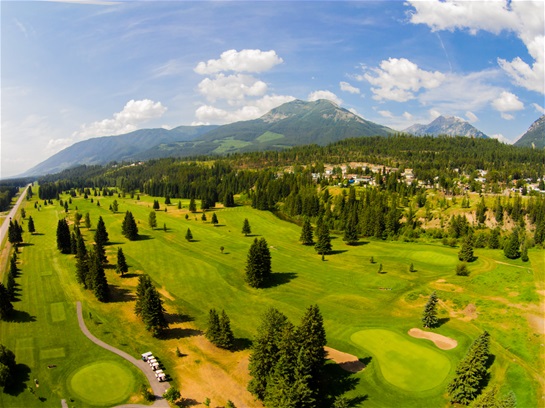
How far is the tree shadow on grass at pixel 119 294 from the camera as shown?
82625mm

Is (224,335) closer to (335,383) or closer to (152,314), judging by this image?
(152,314)

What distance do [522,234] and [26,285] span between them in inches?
6866

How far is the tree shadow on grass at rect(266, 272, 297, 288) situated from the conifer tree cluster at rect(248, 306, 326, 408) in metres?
38.1

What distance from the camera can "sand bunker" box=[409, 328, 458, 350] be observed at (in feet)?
214

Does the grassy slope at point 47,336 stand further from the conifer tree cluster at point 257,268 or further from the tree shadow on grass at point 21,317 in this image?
the conifer tree cluster at point 257,268

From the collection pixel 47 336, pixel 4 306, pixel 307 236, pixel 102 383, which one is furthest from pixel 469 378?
pixel 4 306

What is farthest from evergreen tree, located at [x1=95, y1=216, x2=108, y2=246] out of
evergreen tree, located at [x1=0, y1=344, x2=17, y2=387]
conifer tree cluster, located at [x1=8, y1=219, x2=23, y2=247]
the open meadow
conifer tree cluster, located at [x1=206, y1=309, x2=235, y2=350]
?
conifer tree cluster, located at [x1=206, y1=309, x2=235, y2=350]

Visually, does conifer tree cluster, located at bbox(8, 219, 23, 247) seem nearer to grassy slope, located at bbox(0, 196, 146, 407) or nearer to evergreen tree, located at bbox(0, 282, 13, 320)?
grassy slope, located at bbox(0, 196, 146, 407)

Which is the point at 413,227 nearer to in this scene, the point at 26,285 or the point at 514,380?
the point at 514,380

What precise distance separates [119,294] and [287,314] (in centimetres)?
4274

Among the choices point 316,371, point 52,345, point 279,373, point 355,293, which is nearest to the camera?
point 279,373

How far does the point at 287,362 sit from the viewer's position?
158 feet

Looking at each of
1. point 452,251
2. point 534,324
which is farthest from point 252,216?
point 534,324

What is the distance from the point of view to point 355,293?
294ft
